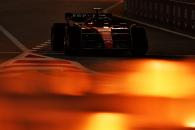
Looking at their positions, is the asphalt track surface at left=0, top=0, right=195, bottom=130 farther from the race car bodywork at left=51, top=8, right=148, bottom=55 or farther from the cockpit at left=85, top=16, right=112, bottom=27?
the cockpit at left=85, top=16, right=112, bottom=27

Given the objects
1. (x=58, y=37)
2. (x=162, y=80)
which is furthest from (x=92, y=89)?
(x=58, y=37)

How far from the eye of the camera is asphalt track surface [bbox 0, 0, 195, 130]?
36.9 feet

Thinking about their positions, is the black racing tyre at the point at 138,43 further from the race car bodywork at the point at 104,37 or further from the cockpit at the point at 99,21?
the cockpit at the point at 99,21

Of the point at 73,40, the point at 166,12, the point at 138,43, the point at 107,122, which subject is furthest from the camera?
the point at 166,12

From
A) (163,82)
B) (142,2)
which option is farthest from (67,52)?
(142,2)

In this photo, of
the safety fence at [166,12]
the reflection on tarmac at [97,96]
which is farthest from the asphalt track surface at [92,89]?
the safety fence at [166,12]

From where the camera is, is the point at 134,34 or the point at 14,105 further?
the point at 134,34

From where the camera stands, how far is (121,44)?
20547 mm

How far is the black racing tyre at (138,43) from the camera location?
67.5 feet

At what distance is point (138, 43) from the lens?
813 inches

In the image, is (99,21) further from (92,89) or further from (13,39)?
(92,89)

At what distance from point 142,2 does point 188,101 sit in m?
25.0

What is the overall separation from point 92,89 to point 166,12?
1972 centimetres

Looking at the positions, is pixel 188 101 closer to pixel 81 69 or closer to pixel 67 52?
pixel 81 69
